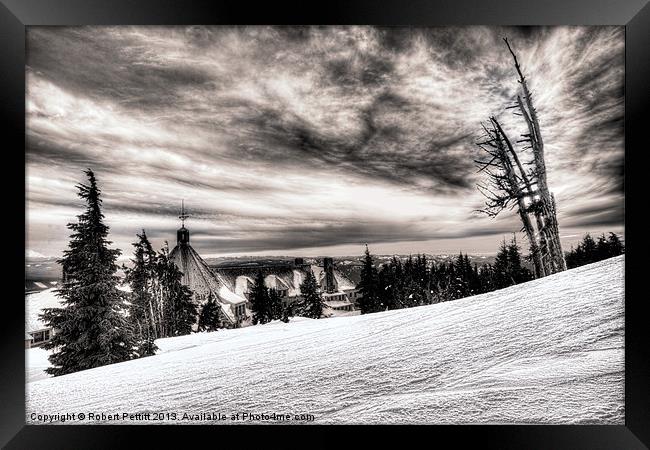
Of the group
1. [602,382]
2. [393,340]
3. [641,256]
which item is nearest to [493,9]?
[641,256]

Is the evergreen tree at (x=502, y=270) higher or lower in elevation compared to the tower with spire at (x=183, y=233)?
lower

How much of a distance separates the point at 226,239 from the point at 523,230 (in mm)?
2102

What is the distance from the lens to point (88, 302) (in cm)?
180

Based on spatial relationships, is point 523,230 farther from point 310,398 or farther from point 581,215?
point 310,398

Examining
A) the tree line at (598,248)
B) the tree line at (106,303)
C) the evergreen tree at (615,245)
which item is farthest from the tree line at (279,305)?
the evergreen tree at (615,245)

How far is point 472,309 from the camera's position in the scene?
6.06 ft

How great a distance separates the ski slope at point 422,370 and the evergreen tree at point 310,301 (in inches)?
6.2

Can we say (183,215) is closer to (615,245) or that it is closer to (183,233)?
(183,233)

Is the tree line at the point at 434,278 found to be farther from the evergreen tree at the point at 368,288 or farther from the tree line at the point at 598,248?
the tree line at the point at 598,248

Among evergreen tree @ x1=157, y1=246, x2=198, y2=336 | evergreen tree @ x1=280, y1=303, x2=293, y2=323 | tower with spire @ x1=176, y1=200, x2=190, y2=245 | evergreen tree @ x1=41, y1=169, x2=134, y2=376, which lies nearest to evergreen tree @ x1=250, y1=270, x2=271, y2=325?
evergreen tree @ x1=280, y1=303, x2=293, y2=323

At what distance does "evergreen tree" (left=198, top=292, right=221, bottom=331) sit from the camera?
1.86m

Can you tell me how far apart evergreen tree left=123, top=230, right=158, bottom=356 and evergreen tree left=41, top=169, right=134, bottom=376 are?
0.09m

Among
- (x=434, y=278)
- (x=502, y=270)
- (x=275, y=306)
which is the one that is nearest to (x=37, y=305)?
(x=275, y=306)

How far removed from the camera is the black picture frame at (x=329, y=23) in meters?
1.64
